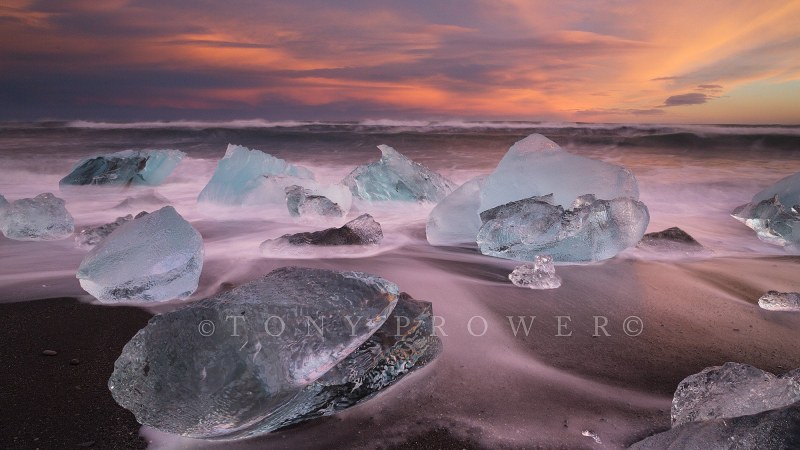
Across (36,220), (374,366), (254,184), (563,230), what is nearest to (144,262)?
(374,366)

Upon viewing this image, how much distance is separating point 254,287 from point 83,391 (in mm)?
675

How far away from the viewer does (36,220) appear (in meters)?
3.87

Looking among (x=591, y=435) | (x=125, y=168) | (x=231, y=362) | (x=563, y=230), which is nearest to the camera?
(x=231, y=362)

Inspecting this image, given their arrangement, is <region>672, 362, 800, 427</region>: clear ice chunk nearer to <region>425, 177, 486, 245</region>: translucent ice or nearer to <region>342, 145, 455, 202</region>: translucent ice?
<region>425, 177, 486, 245</region>: translucent ice

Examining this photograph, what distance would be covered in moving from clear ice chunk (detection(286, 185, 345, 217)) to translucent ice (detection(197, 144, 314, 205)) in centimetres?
51

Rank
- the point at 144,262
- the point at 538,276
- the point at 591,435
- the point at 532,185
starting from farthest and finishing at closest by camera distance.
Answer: the point at 532,185
the point at 538,276
the point at 144,262
the point at 591,435

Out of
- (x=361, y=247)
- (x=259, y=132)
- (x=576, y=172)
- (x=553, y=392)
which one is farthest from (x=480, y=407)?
(x=259, y=132)

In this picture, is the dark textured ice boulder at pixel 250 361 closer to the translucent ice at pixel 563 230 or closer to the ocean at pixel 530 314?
the ocean at pixel 530 314

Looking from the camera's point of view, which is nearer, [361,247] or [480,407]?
[480,407]

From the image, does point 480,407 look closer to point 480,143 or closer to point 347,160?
point 347,160

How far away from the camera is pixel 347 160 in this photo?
10.9 metres

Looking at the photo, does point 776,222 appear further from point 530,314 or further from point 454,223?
point 530,314

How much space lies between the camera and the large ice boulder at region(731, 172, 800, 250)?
384 cm

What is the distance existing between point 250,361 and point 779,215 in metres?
4.30
